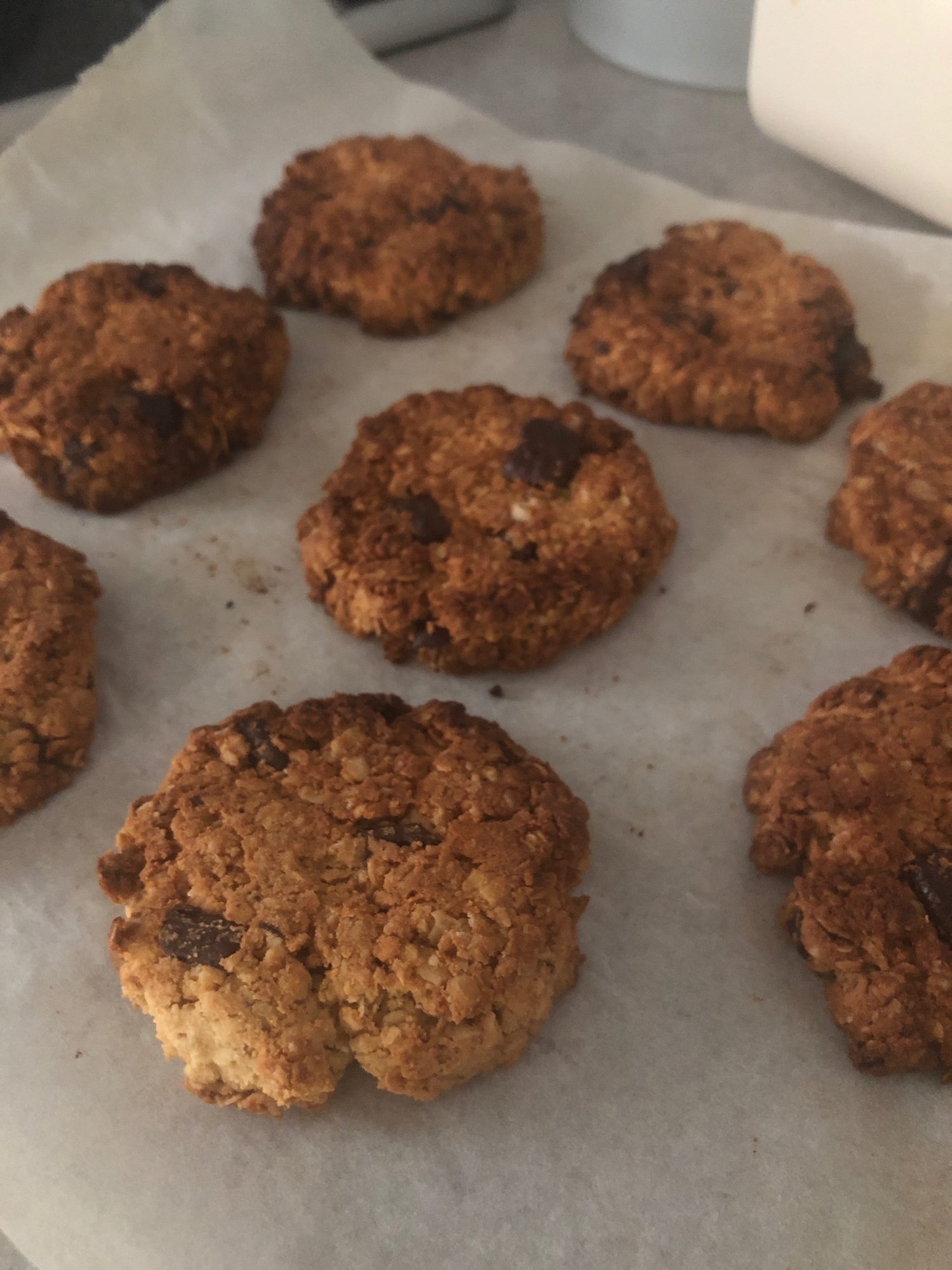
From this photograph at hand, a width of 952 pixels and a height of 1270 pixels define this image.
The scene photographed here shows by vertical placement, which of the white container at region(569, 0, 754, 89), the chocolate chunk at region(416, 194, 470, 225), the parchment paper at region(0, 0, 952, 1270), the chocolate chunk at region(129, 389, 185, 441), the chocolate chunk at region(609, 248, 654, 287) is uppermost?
the white container at region(569, 0, 754, 89)

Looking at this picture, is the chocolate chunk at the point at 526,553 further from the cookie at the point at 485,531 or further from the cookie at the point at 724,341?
the cookie at the point at 724,341

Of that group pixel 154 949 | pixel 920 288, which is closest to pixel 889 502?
pixel 920 288

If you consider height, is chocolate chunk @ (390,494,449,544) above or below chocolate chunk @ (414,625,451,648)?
above

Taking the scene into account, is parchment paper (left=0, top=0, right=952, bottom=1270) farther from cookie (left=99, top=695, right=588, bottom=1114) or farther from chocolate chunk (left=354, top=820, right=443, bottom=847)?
chocolate chunk (left=354, top=820, right=443, bottom=847)

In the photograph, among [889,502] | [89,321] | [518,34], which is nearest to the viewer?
[889,502]

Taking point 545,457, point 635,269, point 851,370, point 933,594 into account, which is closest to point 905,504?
point 933,594

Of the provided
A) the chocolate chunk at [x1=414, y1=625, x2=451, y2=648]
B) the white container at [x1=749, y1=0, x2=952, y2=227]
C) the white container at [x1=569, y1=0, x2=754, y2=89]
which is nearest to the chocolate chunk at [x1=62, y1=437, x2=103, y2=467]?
the chocolate chunk at [x1=414, y1=625, x2=451, y2=648]

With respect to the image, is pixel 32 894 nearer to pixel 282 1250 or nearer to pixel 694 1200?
pixel 282 1250
